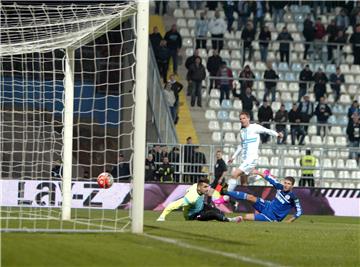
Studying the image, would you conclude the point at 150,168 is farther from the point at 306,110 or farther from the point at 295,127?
the point at 306,110

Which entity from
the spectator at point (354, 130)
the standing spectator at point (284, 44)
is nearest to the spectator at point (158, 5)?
the standing spectator at point (284, 44)

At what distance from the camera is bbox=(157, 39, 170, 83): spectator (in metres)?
37.2

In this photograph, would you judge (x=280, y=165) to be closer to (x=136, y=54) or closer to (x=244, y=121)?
(x=244, y=121)

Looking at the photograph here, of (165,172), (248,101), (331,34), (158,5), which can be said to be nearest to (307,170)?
(248,101)

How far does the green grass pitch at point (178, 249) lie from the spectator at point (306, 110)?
19.8 meters

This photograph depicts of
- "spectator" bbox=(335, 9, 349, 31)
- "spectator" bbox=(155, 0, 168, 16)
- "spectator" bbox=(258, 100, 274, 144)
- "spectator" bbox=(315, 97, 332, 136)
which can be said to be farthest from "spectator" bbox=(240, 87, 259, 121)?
"spectator" bbox=(335, 9, 349, 31)

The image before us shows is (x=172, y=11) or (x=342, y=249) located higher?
(x=172, y=11)

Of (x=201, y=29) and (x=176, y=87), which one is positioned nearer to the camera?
(x=176, y=87)

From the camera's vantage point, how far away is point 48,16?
1828 centimetres

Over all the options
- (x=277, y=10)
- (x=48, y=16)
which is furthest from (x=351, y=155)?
(x=48, y=16)

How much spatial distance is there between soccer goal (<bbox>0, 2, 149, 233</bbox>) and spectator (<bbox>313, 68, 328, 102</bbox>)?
9136 mm

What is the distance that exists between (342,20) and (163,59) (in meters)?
8.11

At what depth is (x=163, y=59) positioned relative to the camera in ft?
123

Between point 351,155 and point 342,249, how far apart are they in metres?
21.2
